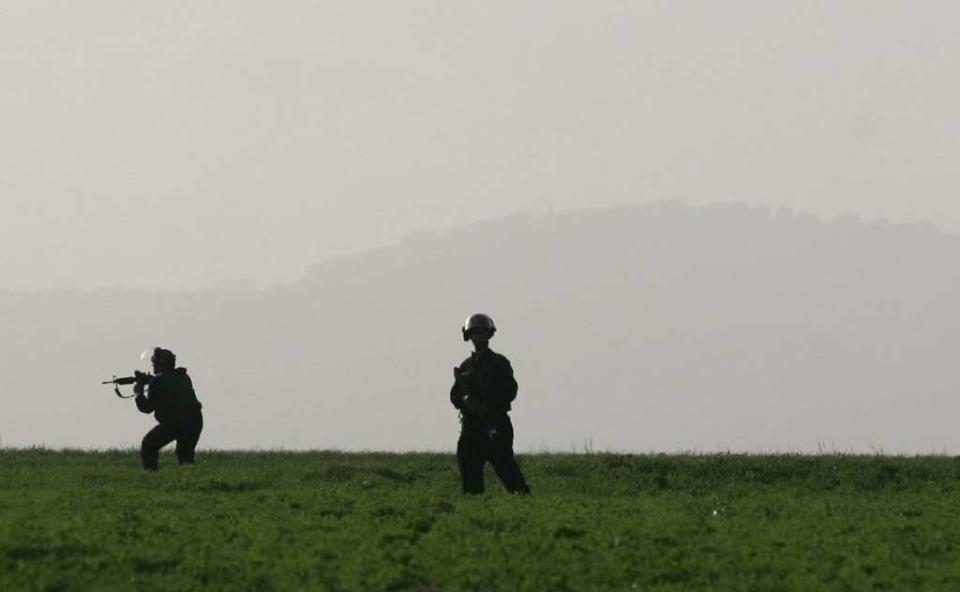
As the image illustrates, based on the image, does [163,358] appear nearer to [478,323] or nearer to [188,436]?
[188,436]

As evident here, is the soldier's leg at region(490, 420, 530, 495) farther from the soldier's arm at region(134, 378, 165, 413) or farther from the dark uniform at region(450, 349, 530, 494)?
the soldier's arm at region(134, 378, 165, 413)

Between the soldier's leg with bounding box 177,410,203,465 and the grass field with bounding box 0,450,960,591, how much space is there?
4.94 meters

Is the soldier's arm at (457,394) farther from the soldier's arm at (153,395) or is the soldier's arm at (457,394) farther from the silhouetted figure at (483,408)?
the soldier's arm at (153,395)

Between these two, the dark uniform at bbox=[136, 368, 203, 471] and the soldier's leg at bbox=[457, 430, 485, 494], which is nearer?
the soldier's leg at bbox=[457, 430, 485, 494]

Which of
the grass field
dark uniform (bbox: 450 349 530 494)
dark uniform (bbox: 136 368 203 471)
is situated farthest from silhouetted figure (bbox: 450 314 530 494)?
dark uniform (bbox: 136 368 203 471)

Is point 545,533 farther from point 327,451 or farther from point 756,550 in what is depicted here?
point 327,451

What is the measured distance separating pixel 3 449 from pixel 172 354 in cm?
785

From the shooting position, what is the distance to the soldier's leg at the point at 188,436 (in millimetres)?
30047

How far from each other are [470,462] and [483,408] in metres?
0.87

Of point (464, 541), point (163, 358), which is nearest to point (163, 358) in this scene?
point (163, 358)

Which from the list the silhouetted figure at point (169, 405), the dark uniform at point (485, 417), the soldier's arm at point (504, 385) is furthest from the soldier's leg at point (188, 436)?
the soldier's arm at point (504, 385)

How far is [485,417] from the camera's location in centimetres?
2206

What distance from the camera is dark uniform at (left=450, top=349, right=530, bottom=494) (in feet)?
72.5

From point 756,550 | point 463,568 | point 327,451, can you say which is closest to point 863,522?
point 756,550
